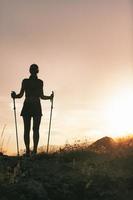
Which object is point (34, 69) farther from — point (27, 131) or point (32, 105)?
point (27, 131)

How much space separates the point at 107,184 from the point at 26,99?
592 cm

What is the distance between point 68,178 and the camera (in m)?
15.2

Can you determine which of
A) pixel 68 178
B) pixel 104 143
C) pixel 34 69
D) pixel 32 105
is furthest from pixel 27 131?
pixel 68 178

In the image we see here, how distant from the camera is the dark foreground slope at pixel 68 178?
1418cm

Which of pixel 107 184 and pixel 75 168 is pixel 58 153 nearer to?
pixel 75 168

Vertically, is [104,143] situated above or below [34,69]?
below

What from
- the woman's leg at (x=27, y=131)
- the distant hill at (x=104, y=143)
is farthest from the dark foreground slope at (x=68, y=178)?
the distant hill at (x=104, y=143)

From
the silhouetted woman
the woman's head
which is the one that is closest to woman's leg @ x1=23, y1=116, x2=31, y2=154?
the silhouetted woman

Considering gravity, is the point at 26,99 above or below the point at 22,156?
above

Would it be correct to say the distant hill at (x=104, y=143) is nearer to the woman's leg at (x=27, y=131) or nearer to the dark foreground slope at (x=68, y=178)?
the woman's leg at (x=27, y=131)

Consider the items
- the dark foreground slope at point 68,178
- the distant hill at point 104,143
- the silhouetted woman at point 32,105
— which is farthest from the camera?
the distant hill at point 104,143

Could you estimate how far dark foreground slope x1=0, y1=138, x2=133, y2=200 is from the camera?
46.5 feet

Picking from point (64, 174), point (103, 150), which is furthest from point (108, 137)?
point (64, 174)

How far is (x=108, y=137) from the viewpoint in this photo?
2309cm
